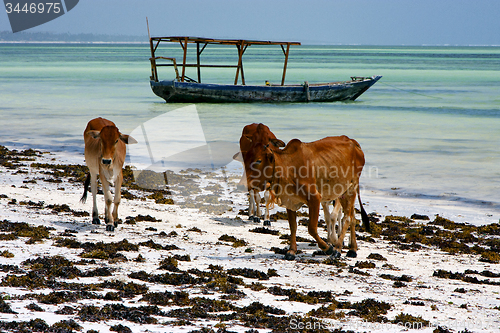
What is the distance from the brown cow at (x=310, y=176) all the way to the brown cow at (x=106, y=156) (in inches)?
118

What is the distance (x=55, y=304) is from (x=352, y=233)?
494cm

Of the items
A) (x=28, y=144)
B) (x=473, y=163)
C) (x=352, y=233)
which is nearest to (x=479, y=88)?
(x=473, y=163)

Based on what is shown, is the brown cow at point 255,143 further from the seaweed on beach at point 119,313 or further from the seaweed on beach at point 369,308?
the seaweed on beach at point 119,313

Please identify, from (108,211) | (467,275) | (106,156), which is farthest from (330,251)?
(106,156)

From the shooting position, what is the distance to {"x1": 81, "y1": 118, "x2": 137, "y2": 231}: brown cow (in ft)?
30.6

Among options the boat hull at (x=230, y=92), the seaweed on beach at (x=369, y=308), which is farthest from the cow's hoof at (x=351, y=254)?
the boat hull at (x=230, y=92)

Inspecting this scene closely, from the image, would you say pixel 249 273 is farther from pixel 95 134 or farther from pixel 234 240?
pixel 95 134

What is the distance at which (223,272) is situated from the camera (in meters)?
7.41

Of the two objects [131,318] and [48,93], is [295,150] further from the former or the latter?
[48,93]

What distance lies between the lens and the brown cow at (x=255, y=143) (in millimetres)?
7668

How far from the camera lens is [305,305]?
6.37 m

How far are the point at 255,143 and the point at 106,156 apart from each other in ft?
10.1

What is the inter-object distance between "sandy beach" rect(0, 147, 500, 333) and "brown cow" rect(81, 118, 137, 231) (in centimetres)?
38

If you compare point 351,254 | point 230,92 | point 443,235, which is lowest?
point 443,235
